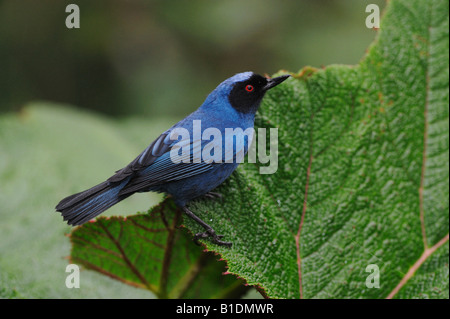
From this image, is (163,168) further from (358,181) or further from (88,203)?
(358,181)

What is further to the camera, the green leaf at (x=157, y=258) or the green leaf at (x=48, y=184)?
the green leaf at (x=48, y=184)

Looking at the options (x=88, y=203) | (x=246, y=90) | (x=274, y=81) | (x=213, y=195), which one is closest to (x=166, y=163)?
(x=213, y=195)

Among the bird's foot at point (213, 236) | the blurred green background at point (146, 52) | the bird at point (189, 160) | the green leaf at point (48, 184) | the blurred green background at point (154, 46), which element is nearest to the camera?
the bird's foot at point (213, 236)

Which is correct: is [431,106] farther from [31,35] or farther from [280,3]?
[31,35]

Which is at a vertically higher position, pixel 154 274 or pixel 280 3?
pixel 280 3

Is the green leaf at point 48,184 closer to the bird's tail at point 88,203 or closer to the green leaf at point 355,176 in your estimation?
the bird's tail at point 88,203

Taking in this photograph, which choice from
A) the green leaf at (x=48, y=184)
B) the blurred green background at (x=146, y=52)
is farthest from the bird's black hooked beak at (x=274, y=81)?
the blurred green background at (x=146, y=52)
